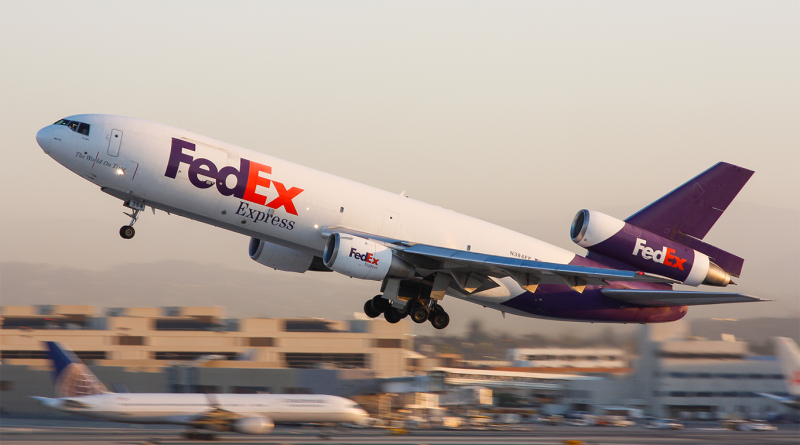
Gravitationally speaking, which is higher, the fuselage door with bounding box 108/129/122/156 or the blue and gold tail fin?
the fuselage door with bounding box 108/129/122/156

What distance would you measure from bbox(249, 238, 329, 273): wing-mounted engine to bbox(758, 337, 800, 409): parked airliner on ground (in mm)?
33972

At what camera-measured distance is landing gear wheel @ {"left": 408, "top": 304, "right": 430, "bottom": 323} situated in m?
30.2

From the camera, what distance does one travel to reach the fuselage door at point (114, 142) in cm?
2606

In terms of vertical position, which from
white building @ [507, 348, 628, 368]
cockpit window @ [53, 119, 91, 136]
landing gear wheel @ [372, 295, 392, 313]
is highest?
cockpit window @ [53, 119, 91, 136]

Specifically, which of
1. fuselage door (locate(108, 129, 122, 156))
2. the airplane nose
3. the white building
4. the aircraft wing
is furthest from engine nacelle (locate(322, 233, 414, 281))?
the white building

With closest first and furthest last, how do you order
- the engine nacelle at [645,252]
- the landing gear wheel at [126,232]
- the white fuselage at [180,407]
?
the landing gear wheel at [126,232], the engine nacelle at [645,252], the white fuselage at [180,407]

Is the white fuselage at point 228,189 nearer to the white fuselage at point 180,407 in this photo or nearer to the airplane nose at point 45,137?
the airplane nose at point 45,137

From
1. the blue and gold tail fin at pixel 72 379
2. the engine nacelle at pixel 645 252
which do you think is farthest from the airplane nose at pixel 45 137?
the engine nacelle at pixel 645 252

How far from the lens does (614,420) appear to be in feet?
175

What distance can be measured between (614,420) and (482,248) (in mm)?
28456

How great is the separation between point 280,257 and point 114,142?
29.7ft

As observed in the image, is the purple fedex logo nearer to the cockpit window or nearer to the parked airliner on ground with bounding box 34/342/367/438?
the cockpit window

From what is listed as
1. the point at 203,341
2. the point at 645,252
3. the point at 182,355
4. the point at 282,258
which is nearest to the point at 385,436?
the point at 282,258

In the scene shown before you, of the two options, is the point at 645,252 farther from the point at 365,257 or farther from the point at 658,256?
the point at 365,257
